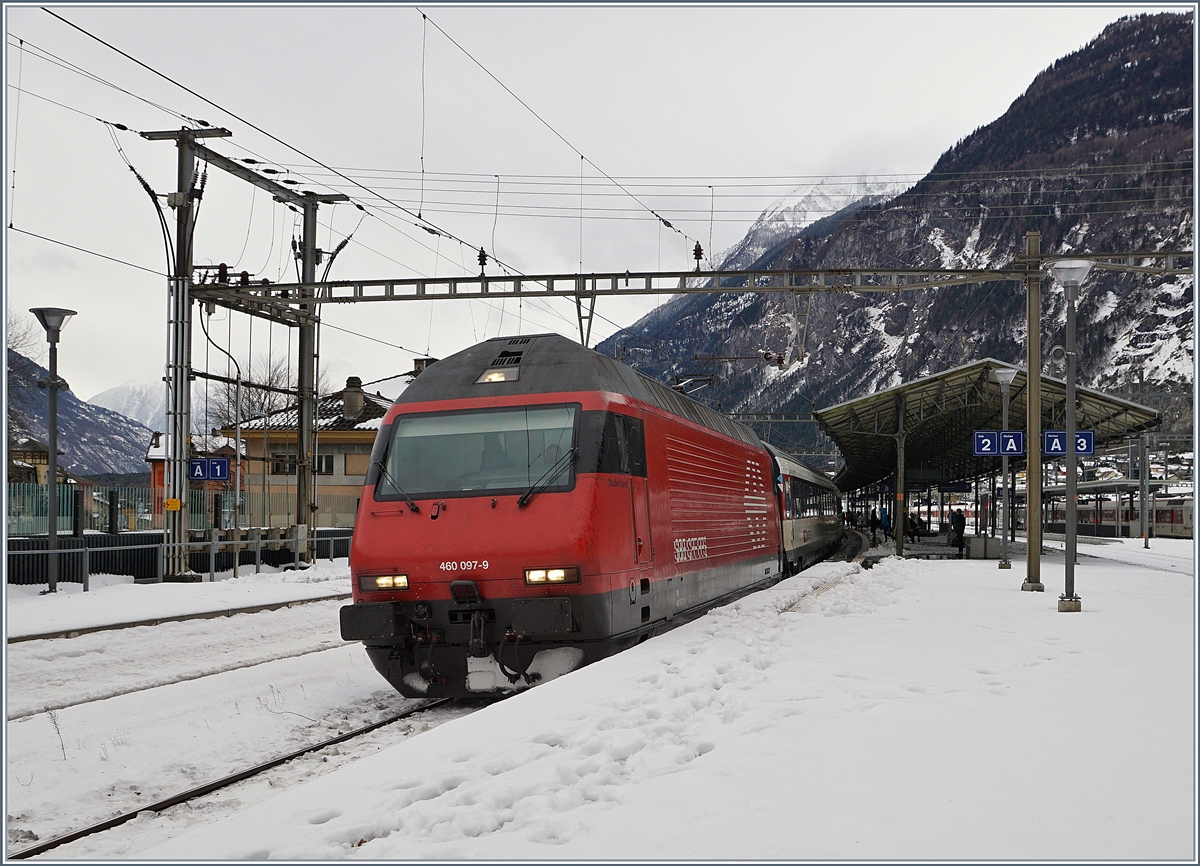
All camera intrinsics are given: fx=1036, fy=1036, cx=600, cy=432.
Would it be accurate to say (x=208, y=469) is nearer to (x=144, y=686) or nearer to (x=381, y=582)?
(x=144, y=686)

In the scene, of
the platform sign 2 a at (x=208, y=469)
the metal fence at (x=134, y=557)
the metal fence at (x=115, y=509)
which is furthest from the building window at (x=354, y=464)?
the platform sign 2 a at (x=208, y=469)

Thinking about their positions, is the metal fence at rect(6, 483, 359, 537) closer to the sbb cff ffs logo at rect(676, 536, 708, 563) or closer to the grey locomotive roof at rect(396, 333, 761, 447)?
the sbb cff ffs logo at rect(676, 536, 708, 563)

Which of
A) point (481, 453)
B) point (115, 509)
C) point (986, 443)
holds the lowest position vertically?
point (115, 509)

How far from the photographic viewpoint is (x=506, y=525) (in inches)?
376

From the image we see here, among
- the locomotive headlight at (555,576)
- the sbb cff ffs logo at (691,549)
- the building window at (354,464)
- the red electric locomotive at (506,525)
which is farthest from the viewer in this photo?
the building window at (354,464)

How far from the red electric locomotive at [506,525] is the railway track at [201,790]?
90 cm

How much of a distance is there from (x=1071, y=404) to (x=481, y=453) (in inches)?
365

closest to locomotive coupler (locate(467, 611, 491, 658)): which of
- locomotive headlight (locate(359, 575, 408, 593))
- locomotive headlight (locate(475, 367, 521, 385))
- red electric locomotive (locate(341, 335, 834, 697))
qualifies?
red electric locomotive (locate(341, 335, 834, 697))

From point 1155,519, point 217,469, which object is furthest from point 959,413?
point 1155,519

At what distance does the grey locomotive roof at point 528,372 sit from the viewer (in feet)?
34.2

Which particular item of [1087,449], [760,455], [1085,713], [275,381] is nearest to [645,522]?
[1085,713]

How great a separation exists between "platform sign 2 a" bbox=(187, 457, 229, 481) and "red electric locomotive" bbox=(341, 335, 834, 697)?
13622 mm

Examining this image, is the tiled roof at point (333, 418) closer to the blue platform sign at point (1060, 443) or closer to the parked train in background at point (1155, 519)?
the blue platform sign at point (1060, 443)

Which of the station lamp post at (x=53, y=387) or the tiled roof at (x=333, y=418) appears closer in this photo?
the station lamp post at (x=53, y=387)
